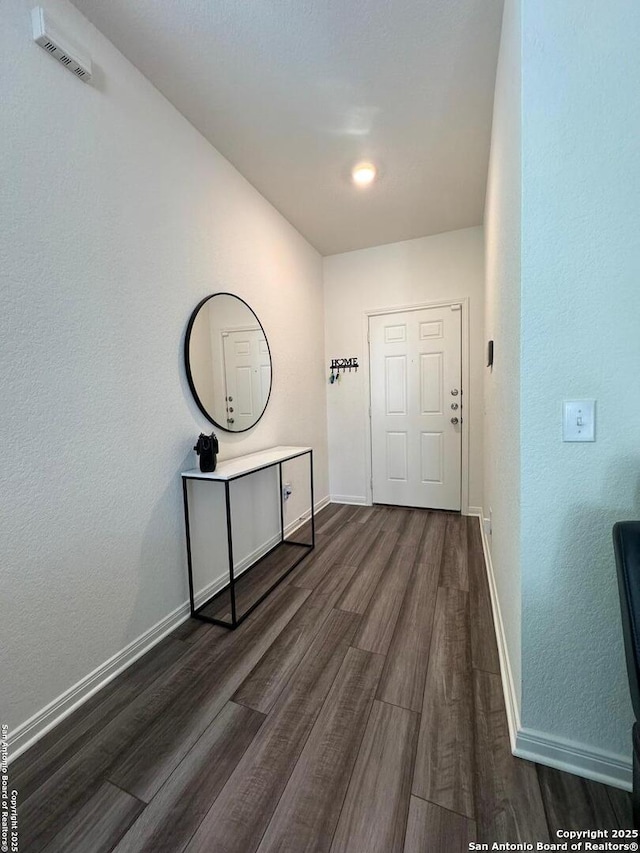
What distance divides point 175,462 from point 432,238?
3043 mm

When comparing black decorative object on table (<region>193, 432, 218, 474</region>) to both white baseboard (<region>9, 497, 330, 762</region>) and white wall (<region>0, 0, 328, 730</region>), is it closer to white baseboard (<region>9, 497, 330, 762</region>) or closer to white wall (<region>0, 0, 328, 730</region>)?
white wall (<region>0, 0, 328, 730</region>)

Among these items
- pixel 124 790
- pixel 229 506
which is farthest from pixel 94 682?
pixel 229 506

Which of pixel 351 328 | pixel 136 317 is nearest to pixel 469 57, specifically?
pixel 136 317

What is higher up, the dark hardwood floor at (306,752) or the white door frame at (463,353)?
the white door frame at (463,353)

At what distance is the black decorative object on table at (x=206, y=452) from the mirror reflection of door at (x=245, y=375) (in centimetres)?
38

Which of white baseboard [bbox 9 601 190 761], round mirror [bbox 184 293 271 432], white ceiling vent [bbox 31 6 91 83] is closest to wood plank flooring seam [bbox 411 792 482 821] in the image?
white baseboard [bbox 9 601 190 761]

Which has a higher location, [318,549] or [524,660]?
[524,660]

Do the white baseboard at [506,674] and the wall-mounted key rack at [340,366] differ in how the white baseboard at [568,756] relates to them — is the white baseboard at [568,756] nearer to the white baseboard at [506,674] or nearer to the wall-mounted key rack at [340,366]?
the white baseboard at [506,674]

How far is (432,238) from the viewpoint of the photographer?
3.24 metres

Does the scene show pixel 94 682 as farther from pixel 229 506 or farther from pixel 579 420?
pixel 579 420

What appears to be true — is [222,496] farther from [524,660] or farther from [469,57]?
[469,57]

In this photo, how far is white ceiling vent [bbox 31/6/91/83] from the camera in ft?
3.95

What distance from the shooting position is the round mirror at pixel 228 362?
194cm

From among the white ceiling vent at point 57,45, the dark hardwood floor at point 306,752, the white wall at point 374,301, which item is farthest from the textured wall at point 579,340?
the white wall at point 374,301
